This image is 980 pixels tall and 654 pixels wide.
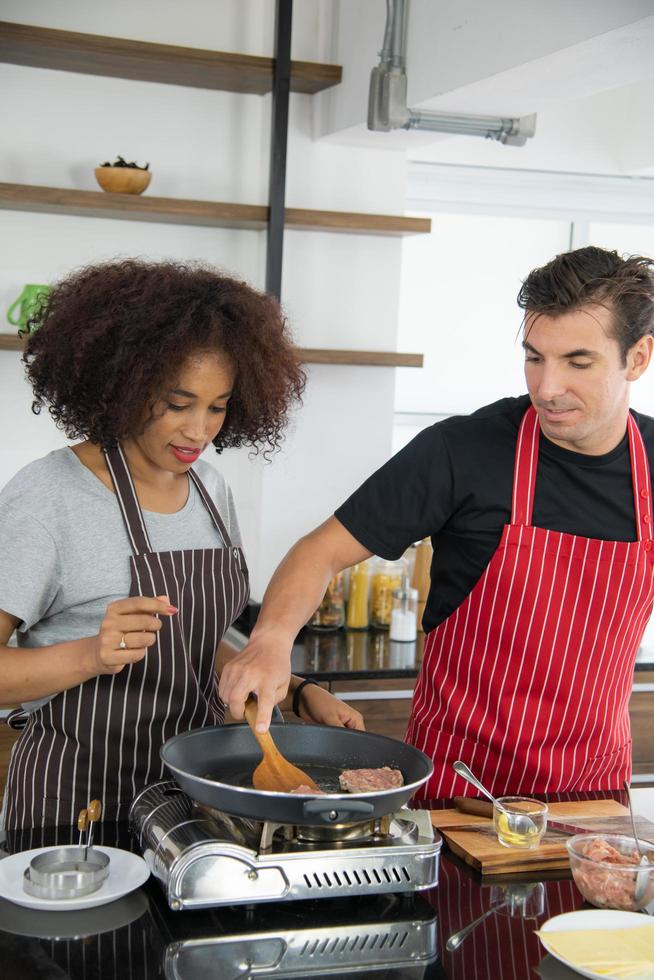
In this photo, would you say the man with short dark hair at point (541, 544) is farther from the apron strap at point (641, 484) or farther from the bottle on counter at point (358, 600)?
the bottle on counter at point (358, 600)

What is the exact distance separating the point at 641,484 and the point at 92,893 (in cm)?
122

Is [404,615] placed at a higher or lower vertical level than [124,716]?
lower

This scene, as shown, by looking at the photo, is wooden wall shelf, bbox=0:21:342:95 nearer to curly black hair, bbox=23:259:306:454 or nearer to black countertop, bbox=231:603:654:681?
curly black hair, bbox=23:259:306:454

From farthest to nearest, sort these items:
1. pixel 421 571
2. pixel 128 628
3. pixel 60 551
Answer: pixel 421 571, pixel 60 551, pixel 128 628

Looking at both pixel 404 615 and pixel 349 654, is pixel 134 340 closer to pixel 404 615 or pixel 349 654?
pixel 349 654

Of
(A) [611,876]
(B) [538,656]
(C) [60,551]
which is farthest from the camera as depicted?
(B) [538,656]

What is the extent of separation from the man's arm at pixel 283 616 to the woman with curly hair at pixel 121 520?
142 mm

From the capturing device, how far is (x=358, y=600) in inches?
142

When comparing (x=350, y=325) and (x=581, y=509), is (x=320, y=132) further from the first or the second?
(x=581, y=509)

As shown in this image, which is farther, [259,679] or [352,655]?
[352,655]

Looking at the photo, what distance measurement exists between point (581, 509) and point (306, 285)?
1739 millimetres

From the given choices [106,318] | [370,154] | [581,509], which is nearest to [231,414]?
[106,318]

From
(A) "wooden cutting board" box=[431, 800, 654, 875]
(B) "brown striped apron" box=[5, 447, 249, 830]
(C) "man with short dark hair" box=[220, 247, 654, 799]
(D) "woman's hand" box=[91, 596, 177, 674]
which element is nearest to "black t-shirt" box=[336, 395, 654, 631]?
(C) "man with short dark hair" box=[220, 247, 654, 799]

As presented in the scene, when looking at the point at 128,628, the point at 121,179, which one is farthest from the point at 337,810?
the point at 121,179
